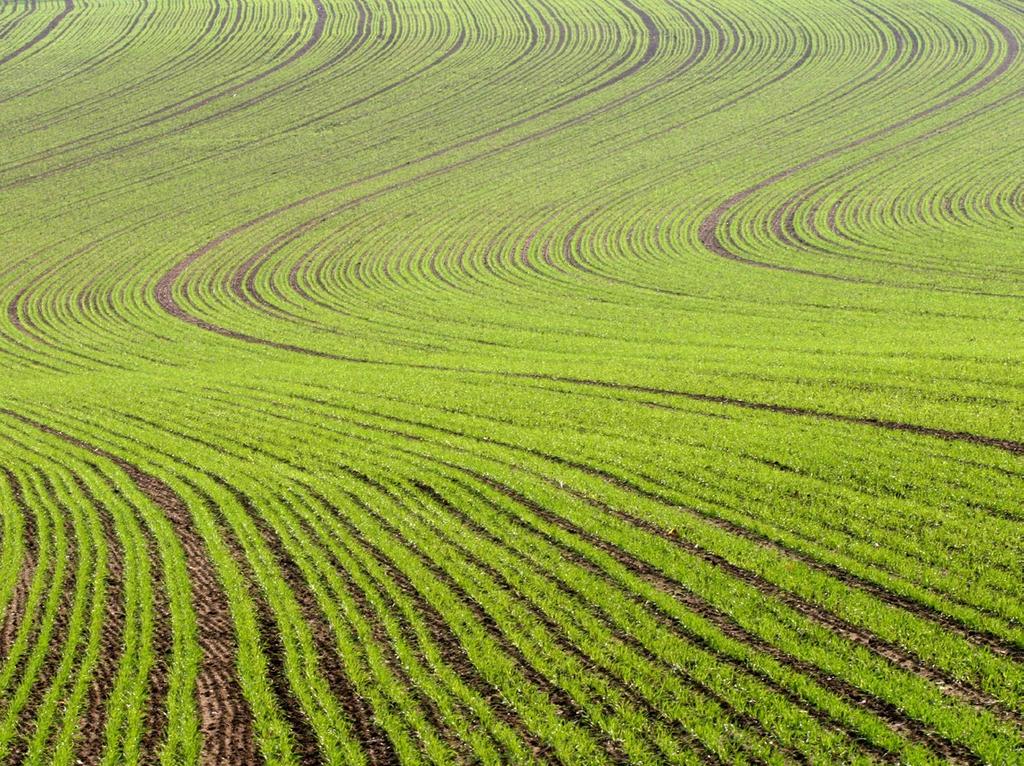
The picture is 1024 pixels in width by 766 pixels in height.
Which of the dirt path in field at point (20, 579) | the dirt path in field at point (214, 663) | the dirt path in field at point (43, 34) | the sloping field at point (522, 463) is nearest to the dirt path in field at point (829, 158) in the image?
the sloping field at point (522, 463)

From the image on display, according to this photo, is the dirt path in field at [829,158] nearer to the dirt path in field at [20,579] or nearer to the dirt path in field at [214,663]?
the dirt path in field at [214,663]

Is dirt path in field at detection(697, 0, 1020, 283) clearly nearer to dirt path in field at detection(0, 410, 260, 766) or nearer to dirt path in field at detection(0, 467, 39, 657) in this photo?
dirt path in field at detection(0, 410, 260, 766)

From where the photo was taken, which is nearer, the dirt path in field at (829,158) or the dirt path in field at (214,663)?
the dirt path in field at (214,663)

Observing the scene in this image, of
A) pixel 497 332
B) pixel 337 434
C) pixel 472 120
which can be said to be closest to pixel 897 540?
pixel 337 434

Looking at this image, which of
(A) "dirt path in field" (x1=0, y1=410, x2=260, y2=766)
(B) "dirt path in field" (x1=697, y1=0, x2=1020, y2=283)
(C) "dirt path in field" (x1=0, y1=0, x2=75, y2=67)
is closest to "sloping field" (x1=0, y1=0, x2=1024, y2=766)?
(A) "dirt path in field" (x1=0, y1=410, x2=260, y2=766)

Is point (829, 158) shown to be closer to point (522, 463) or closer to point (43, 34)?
point (522, 463)

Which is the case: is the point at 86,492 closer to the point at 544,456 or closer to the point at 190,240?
the point at 544,456
